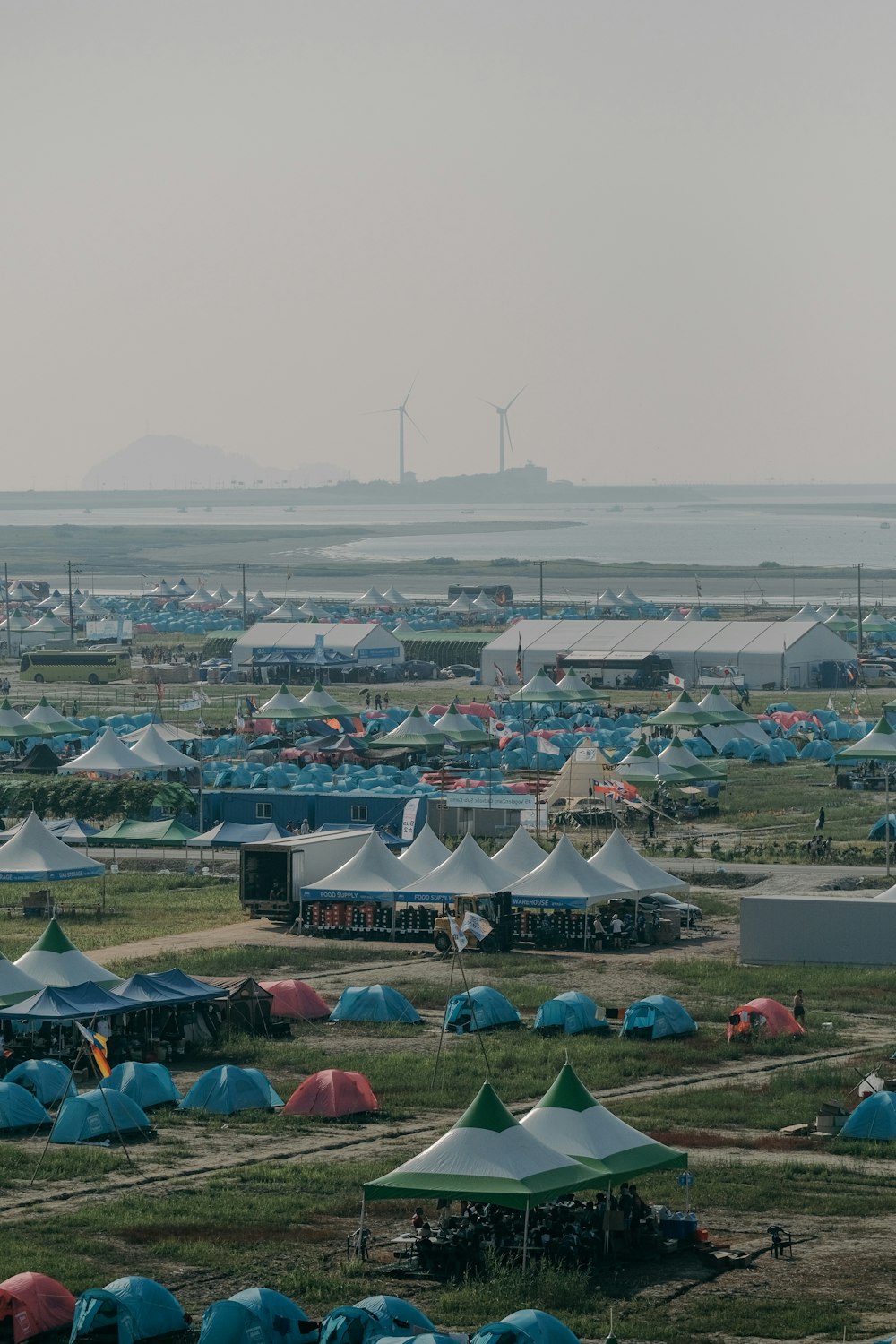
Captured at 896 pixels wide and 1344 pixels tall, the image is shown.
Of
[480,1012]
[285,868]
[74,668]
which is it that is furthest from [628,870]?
[74,668]

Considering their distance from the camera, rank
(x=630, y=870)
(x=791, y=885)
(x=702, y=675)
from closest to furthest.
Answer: (x=630, y=870) → (x=791, y=885) → (x=702, y=675)

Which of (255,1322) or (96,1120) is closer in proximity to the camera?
(255,1322)

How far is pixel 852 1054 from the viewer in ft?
115

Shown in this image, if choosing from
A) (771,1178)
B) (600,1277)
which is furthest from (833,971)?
(600,1277)

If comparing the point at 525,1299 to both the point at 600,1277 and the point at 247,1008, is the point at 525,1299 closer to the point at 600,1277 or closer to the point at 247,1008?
the point at 600,1277

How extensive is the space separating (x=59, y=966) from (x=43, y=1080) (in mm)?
4703

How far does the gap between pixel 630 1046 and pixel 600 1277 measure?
11594 mm

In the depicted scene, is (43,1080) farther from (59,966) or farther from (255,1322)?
(255,1322)

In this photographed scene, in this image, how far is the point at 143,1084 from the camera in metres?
31.6

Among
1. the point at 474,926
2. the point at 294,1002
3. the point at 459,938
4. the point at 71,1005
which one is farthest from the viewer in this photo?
the point at 294,1002

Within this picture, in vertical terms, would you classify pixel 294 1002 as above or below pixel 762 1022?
above

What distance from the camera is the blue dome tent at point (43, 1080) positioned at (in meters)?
31.9

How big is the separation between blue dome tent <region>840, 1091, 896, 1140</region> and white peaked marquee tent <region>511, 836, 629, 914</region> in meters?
14.7

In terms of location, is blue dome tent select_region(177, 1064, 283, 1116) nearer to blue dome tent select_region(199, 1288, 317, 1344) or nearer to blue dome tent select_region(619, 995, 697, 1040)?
blue dome tent select_region(619, 995, 697, 1040)
